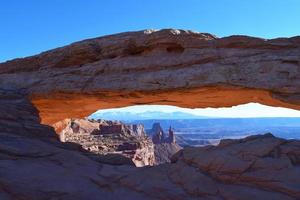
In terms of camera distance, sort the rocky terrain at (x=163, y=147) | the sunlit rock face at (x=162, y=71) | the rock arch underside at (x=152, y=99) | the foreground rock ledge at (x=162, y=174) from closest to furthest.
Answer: the foreground rock ledge at (x=162, y=174) → the rock arch underside at (x=152, y=99) → the sunlit rock face at (x=162, y=71) → the rocky terrain at (x=163, y=147)

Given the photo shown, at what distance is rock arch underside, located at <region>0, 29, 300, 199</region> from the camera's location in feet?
39.3

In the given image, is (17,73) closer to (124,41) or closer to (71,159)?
(124,41)

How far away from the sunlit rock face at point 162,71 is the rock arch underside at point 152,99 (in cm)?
5

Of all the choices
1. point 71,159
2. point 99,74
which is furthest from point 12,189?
point 99,74

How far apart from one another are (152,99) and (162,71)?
2.36m

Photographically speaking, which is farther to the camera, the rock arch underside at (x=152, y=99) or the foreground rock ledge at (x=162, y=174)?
the rock arch underside at (x=152, y=99)

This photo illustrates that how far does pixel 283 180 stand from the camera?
1204 cm

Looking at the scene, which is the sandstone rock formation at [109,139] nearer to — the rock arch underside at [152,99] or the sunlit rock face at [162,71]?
the sunlit rock face at [162,71]

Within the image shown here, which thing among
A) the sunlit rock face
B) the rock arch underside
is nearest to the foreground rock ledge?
the rock arch underside

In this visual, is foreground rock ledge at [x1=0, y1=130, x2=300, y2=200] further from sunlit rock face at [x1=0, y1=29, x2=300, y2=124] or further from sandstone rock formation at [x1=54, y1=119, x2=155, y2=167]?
sandstone rock formation at [x1=54, y1=119, x2=155, y2=167]

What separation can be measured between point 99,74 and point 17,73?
489 cm

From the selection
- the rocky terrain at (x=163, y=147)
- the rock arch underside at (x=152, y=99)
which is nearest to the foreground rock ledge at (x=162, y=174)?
the rock arch underside at (x=152, y=99)

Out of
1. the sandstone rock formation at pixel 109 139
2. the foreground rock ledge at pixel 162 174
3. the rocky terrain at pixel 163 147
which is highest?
the foreground rock ledge at pixel 162 174

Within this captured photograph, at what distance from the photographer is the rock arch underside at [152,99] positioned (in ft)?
39.3
